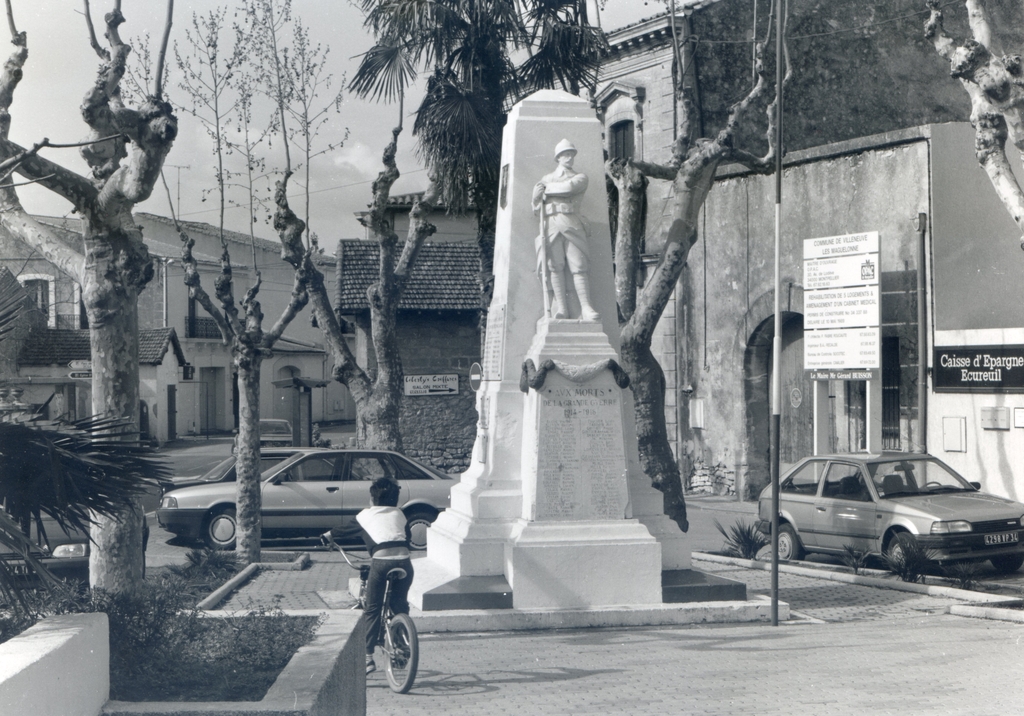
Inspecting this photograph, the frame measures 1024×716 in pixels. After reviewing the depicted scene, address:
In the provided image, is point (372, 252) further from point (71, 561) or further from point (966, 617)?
point (966, 617)

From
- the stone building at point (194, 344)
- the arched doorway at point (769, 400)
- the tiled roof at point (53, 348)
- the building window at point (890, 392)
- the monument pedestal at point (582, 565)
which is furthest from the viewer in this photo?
the stone building at point (194, 344)

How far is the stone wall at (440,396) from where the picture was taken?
28.5m

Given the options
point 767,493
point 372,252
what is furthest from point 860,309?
point 372,252

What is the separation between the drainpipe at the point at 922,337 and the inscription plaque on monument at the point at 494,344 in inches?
391

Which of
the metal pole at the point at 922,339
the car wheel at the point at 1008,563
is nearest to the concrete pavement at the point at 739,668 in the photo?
the car wheel at the point at 1008,563

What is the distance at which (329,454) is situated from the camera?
654 inches

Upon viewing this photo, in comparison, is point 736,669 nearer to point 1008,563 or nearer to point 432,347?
point 1008,563

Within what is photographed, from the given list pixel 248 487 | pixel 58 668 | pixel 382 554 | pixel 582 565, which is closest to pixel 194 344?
pixel 248 487

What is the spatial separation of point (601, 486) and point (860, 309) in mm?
9694

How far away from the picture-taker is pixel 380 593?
828 cm

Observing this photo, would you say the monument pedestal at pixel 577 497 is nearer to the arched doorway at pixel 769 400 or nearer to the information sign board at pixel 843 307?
the information sign board at pixel 843 307

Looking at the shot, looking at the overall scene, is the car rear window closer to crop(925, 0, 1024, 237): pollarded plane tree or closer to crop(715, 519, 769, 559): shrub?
crop(715, 519, 769, 559): shrub

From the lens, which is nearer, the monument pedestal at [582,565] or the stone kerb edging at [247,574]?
the monument pedestal at [582,565]

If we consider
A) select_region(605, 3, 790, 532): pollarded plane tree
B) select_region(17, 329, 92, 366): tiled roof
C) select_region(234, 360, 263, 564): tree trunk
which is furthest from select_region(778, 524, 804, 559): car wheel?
select_region(17, 329, 92, 366): tiled roof
